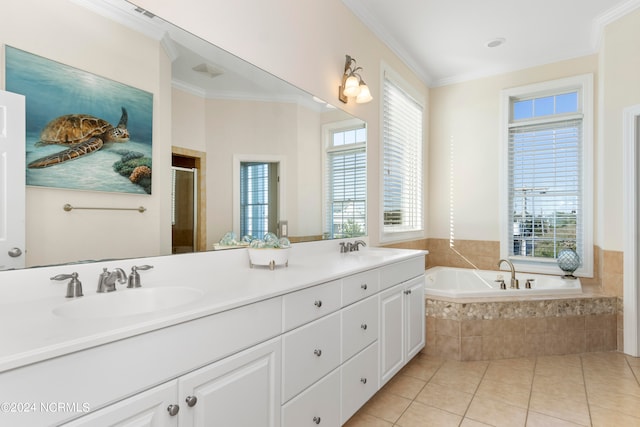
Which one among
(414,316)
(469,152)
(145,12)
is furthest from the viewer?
(469,152)

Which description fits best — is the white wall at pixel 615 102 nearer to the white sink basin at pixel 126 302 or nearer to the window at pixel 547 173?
→ the window at pixel 547 173

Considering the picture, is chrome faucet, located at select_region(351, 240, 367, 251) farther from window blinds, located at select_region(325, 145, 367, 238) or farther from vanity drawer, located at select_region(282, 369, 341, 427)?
vanity drawer, located at select_region(282, 369, 341, 427)

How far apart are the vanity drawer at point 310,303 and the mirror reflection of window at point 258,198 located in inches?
21.3

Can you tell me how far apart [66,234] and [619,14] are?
4.14 m

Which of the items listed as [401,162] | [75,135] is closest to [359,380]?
[75,135]

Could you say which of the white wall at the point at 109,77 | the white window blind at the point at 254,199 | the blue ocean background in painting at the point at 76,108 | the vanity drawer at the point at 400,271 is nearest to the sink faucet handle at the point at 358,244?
the vanity drawer at the point at 400,271

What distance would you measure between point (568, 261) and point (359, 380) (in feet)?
9.05

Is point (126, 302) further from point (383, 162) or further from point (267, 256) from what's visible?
point (383, 162)

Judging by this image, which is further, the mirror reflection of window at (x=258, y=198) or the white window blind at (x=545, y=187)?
the white window blind at (x=545, y=187)

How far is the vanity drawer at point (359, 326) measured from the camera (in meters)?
1.72

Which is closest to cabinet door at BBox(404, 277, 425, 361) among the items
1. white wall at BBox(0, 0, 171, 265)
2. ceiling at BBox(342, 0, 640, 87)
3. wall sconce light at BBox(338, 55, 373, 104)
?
wall sconce light at BBox(338, 55, 373, 104)

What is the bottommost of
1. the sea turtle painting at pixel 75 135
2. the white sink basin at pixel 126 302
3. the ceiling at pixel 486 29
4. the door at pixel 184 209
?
the white sink basin at pixel 126 302

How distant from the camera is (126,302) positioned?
1.18 meters

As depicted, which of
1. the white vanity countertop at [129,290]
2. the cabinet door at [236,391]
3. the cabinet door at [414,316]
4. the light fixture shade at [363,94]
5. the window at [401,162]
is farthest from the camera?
the window at [401,162]
